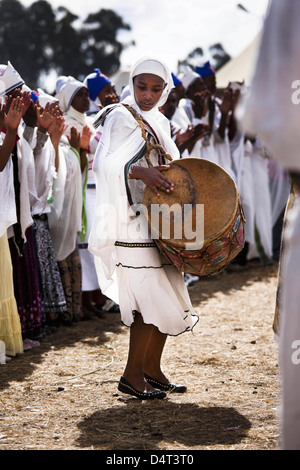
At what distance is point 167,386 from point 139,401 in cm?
31

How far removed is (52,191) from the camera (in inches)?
288

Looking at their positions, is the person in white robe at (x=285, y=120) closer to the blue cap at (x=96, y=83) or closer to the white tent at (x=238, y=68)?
the blue cap at (x=96, y=83)

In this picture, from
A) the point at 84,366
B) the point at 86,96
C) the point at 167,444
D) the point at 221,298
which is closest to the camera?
the point at 167,444

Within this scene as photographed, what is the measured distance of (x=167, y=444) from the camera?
379cm

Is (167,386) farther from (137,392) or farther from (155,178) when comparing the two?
(155,178)

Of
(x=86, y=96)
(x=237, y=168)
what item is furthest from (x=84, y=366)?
(x=237, y=168)

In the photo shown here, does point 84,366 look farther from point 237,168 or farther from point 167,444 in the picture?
point 237,168

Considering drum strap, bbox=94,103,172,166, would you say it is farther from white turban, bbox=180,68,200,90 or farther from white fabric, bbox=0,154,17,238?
white turban, bbox=180,68,200,90

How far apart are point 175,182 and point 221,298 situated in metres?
4.71

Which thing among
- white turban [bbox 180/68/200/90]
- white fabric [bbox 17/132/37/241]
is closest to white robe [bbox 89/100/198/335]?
white fabric [bbox 17/132/37/241]

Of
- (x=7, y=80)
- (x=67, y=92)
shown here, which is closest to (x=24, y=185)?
(x=7, y=80)

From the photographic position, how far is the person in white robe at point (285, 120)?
7.21 feet

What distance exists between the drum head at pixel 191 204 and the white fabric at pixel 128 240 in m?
0.25

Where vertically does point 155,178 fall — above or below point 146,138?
below
